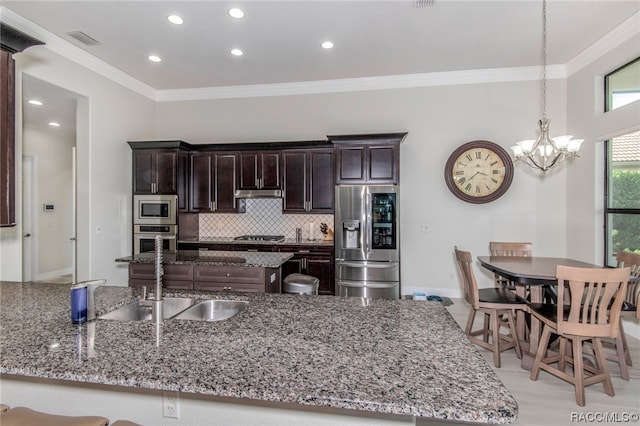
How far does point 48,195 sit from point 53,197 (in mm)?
115

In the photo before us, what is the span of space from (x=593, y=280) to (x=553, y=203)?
293 cm

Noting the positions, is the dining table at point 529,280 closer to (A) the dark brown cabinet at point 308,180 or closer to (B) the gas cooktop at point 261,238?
(A) the dark brown cabinet at point 308,180

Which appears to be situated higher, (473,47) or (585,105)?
(473,47)

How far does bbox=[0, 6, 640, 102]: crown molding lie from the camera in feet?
12.1

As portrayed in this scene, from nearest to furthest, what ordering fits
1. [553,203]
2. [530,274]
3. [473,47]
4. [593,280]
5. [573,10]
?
[593,280] → [530,274] → [573,10] → [473,47] → [553,203]

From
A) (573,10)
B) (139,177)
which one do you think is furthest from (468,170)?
(139,177)

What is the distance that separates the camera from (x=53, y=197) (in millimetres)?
6660

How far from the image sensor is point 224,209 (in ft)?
16.8

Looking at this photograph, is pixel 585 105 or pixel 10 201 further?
pixel 585 105

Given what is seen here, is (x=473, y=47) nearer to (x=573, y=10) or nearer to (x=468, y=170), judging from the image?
(x=573, y=10)

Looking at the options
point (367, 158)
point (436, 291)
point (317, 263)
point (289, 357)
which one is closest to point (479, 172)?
point (367, 158)

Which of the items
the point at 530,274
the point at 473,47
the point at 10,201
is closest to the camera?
the point at 10,201

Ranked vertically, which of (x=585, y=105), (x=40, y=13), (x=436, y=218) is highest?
(x=40, y=13)

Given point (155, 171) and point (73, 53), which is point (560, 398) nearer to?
point (155, 171)
